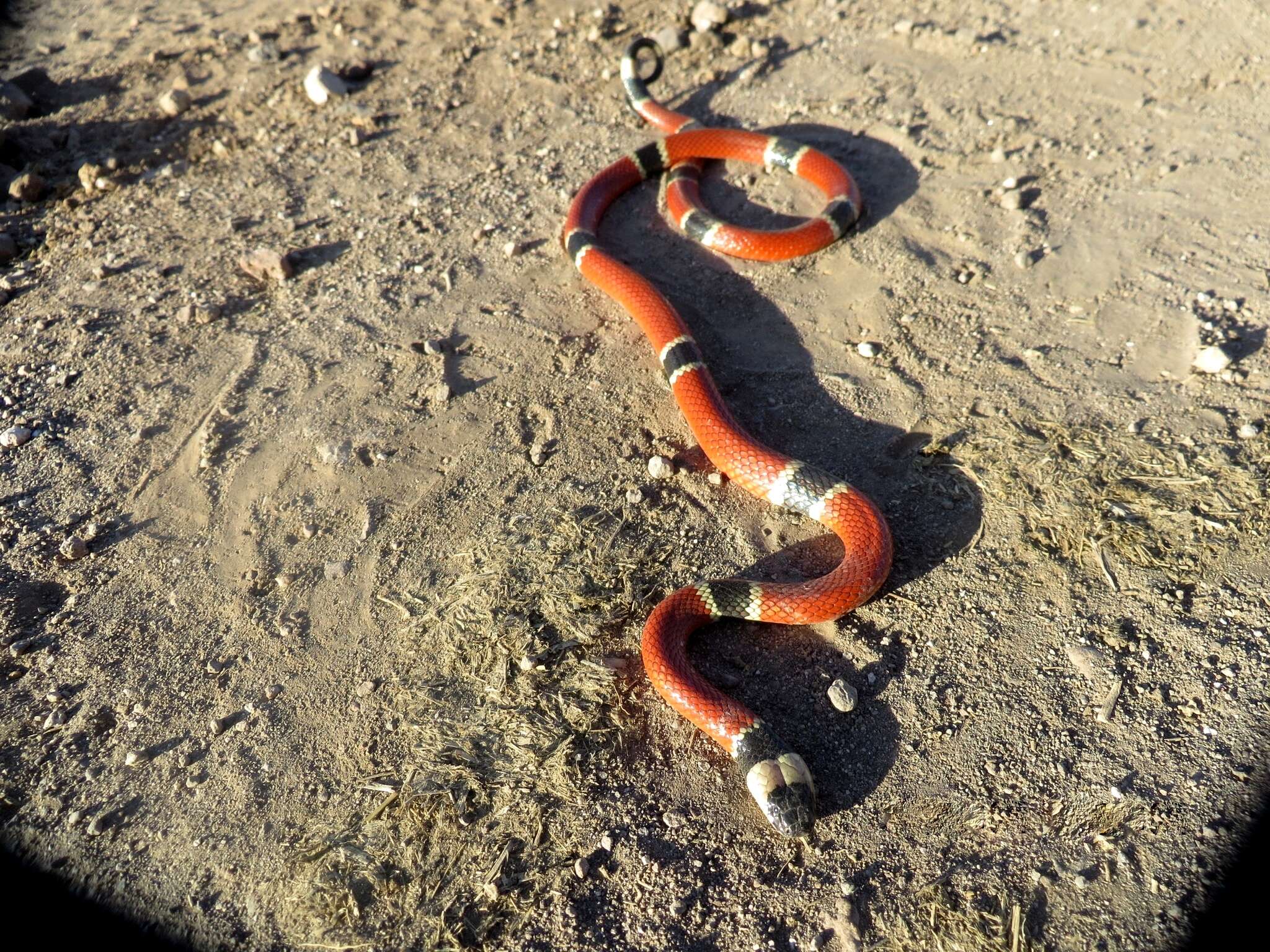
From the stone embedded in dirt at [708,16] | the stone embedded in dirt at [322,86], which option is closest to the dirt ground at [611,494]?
the stone embedded in dirt at [322,86]

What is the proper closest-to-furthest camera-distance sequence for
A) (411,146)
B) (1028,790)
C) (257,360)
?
(1028,790), (257,360), (411,146)

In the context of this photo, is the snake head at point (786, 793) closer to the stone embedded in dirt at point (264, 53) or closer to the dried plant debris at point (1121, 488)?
the dried plant debris at point (1121, 488)

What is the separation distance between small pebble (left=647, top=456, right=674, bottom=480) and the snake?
10.9 inches

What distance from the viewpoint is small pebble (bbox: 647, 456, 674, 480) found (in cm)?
533

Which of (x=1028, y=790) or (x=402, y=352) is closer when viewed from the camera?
(x=1028, y=790)

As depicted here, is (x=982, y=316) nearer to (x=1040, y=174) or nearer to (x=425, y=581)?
(x=1040, y=174)

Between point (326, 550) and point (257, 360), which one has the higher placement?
point (257, 360)

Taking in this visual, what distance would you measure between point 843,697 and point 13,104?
9357 millimetres

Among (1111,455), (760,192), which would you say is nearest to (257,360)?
(760,192)

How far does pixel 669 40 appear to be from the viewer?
8.62 m

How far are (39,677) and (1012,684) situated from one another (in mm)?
5395

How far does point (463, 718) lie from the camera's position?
4254mm

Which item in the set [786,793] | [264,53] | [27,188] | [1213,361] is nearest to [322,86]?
[264,53]

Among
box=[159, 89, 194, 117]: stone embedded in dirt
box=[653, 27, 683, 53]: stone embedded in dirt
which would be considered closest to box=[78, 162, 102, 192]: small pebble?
box=[159, 89, 194, 117]: stone embedded in dirt
